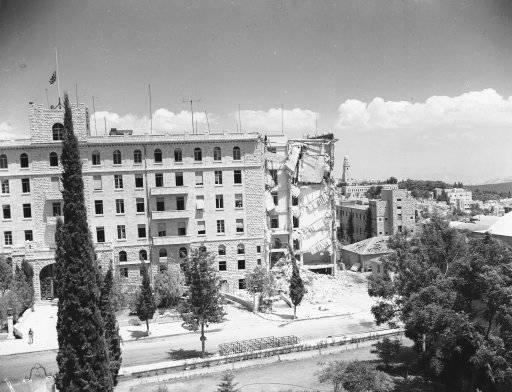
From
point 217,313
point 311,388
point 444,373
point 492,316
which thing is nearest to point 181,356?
point 217,313

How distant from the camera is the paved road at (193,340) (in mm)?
29516

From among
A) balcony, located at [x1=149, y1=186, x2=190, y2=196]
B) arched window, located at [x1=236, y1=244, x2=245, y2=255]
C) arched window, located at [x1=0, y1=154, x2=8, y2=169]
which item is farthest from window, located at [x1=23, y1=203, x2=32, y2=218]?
arched window, located at [x1=236, y1=244, x2=245, y2=255]

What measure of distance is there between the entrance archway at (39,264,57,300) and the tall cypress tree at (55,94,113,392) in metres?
27.5

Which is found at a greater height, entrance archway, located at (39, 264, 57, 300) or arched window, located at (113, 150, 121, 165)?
arched window, located at (113, 150, 121, 165)

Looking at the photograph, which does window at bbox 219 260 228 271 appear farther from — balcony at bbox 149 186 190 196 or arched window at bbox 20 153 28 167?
arched window at bbox 20 153 28 167

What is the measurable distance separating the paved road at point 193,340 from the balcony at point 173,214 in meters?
15.5

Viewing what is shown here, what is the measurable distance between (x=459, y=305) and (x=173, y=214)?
32.9 m

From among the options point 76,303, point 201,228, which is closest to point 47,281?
point 201,228

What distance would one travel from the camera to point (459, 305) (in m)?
22.5

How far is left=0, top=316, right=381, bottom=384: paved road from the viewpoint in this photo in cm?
2952

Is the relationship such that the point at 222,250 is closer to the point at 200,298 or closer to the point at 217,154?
the point at 217,154

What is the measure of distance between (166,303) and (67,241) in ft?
85.1

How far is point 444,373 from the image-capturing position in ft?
80.7

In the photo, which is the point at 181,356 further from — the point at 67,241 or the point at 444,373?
the point at 444,373
